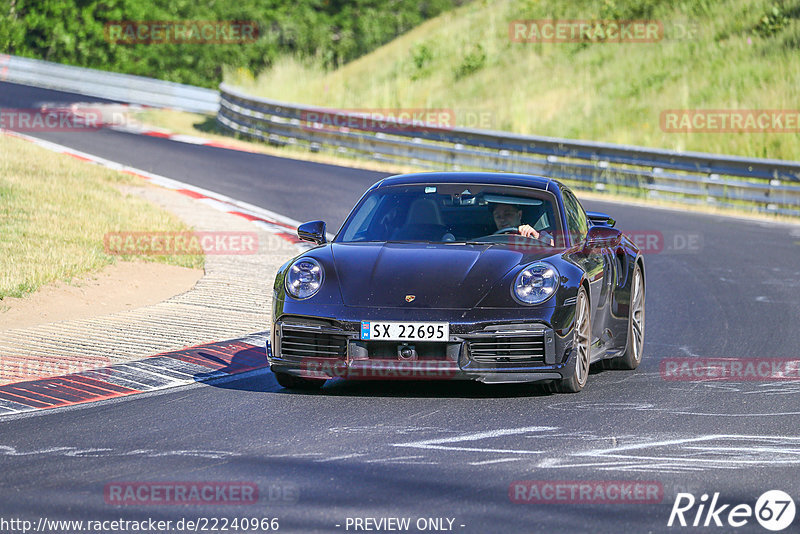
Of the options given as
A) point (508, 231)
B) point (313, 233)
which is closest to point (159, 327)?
point (313, 233)

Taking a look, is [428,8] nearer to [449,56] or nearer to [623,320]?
[449,56]

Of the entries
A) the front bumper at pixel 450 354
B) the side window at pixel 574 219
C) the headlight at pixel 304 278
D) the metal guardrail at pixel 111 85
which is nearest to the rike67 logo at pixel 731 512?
the front bumper at pixel 450 354

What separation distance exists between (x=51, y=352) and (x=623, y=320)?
413cm

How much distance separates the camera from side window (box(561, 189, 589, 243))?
884 centimetres

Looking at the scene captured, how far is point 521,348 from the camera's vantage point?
24.6ft

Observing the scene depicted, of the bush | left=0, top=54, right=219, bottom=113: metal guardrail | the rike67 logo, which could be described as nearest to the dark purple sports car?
the rike67 logo

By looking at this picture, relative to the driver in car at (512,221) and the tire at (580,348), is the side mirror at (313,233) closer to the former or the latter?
the driver in car at (512,221)

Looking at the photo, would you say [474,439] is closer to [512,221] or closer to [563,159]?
[512,221]

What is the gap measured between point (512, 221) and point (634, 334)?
4.54ft

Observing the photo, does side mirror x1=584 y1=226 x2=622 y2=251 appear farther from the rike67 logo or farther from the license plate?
the rike67 logo

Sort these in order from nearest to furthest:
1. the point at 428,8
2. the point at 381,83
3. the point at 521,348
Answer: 1. the point at 521,348
2. the point at 381,83
3. the point at 428,8

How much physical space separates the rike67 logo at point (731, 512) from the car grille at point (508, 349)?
215 cm

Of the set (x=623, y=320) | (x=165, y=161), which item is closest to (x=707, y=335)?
(x=623, y=320)

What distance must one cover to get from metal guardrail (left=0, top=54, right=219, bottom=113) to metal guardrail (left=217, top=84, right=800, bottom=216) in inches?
308
